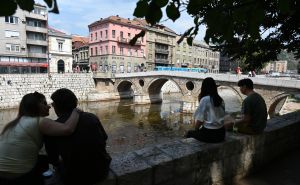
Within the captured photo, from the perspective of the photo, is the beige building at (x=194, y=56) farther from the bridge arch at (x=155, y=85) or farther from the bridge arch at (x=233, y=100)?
the bridge arch at (x=155, y=85)

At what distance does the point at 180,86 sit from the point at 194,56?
34.0 metres

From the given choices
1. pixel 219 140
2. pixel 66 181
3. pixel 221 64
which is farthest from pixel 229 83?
pixel 221 64

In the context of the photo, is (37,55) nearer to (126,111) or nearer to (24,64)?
(24,64)

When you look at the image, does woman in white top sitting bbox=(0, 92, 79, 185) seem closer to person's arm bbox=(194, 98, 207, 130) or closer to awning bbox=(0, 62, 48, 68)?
person's arm bbox=(194, 98, 207, 130)

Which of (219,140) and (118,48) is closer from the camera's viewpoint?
(219,140)

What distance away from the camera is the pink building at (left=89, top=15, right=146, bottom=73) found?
40469mm

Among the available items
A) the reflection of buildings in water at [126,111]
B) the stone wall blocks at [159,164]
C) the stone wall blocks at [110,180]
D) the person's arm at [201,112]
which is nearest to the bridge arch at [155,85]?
the reflection of buildings in water at [126,111]

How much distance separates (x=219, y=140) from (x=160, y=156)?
1.01 metres

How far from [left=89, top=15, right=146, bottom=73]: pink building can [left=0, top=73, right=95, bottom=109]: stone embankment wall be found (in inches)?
267

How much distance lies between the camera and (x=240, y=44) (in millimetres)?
5883

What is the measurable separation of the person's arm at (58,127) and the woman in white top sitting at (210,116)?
1.91 metres

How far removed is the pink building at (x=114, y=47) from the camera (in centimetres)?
4047

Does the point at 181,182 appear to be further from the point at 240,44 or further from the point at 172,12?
the point at 240,44

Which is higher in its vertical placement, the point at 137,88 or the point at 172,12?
the point at 172,12
